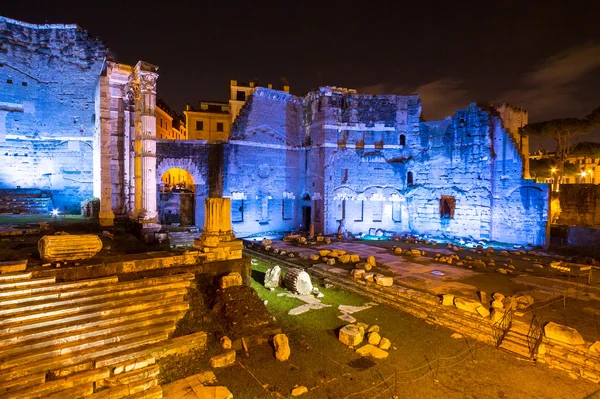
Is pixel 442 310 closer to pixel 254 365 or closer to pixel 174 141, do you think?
pixel 254 365

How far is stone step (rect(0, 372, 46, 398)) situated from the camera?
4.67 meters

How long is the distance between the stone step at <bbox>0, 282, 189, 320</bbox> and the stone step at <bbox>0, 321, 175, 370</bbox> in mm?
712

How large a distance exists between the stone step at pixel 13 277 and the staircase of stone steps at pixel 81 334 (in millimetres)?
15

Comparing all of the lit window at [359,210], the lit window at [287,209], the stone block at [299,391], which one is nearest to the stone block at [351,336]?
the stone block at [299,391]

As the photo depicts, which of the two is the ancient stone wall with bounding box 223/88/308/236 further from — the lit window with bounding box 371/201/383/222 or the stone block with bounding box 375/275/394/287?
the stone block with bounding box 375/275/394/287

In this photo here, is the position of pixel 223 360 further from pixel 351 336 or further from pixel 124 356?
pixel 351 336

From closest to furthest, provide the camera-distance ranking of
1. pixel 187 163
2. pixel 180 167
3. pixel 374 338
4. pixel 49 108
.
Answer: pixel 374 338
pixel 49 108
pixel 180 167
pixel 187 163

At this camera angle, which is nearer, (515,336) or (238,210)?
(515,336)

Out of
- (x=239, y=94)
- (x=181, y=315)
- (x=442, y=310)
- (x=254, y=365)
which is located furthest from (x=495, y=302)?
(x=239, y=94)

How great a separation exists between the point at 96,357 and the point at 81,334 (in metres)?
0.52

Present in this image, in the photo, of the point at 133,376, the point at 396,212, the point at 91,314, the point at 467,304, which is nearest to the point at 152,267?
the point at 91,314

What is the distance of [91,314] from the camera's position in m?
6.07

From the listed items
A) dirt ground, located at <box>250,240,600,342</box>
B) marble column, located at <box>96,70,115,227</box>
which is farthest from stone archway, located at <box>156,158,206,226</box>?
dirt ground, located at <box>250,240,600,342</box>

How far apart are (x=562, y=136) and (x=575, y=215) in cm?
581
